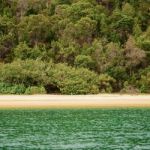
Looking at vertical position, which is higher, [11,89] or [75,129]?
[11,89]

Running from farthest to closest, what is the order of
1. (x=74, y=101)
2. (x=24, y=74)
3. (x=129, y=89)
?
(x=129, y=89) → (x=24, y=74) → (x=74, y=101)

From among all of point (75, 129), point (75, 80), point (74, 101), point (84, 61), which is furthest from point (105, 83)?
point (75, 129)

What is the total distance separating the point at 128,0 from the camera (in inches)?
2842

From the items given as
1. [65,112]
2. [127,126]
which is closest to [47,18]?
[65,112]

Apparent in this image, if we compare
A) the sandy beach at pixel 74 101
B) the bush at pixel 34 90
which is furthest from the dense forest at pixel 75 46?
the sandy beach at pixel 74 101

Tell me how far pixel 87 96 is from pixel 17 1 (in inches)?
833

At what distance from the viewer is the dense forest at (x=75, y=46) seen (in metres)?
60.4

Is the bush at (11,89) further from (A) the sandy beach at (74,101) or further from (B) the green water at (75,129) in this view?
(B) the green water at (75,129)

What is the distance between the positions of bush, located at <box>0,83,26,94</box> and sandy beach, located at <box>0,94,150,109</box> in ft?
6.55

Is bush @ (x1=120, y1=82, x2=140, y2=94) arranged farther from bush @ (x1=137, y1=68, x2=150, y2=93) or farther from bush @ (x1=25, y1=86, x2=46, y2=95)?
bush @ (x1=25, y1=86, x2=46, y2=95)

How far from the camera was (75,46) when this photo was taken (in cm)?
6600

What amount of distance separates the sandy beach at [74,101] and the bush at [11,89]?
→ 6.55 ft

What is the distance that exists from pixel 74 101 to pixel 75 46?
1432cm

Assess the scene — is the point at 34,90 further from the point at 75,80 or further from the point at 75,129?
the point at 75,129
